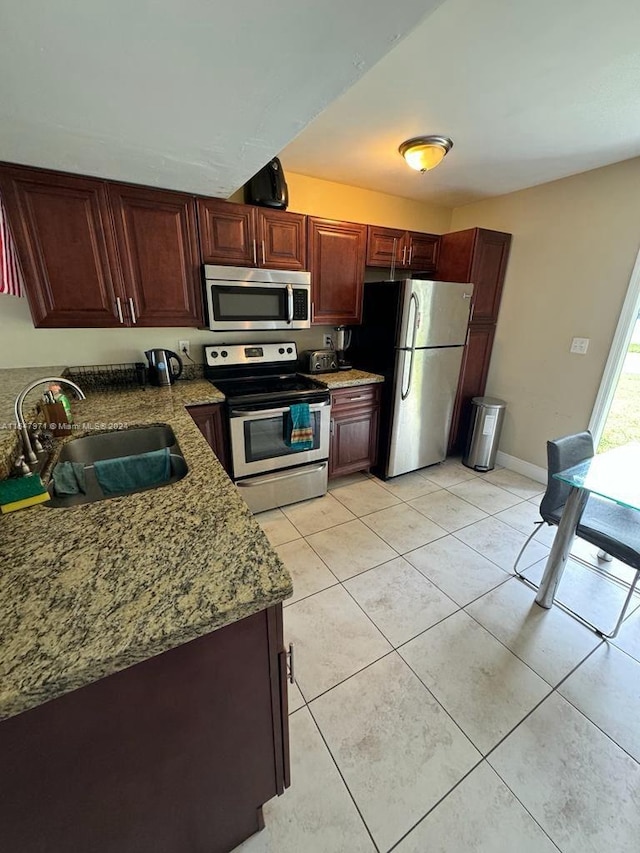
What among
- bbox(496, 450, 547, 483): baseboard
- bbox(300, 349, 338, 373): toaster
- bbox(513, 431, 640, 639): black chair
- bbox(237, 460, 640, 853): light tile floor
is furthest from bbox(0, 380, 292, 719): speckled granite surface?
bbox(496, 450, 547, 483): baseboard

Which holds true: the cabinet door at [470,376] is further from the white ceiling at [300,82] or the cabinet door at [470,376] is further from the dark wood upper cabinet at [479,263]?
the white ceiling at [300,82]

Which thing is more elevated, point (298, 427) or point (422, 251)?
point (422, 251)

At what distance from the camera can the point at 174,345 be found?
8.32ft

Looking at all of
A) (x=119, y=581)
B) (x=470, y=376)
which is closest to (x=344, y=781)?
(x=119, y=581)

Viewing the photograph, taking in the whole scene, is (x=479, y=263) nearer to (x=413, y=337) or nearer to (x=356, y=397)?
(x=413, y=337)

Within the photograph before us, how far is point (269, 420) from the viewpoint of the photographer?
232cm

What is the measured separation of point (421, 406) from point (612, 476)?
1482 millimetres

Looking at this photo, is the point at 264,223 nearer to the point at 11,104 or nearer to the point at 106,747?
the point at 11,104

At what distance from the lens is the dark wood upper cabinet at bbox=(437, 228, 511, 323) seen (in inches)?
112

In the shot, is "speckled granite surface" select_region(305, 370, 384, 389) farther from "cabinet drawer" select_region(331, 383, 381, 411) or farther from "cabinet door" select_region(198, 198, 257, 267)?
"cabinet door" select_region(198, 198, 257, 267)

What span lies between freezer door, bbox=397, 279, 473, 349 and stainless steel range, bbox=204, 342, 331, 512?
33.4 inches

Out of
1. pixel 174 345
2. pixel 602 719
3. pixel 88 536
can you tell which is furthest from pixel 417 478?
pixel 88 536

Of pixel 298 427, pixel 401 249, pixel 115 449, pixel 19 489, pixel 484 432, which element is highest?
pixel 401 249

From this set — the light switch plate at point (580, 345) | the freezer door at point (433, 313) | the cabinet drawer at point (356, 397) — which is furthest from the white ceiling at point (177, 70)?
the light switch plate at point (580, 345)
